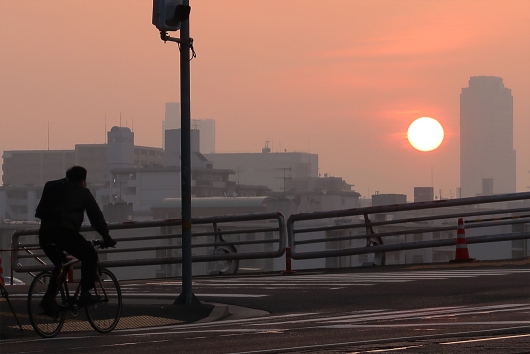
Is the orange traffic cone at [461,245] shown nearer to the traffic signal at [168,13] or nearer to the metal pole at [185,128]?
the metal pole at [185,128]

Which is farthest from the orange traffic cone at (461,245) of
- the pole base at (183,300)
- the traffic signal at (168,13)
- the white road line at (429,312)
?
the traffic signal at (168,13)

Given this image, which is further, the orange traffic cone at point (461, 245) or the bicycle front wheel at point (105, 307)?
the orange traffic cone at point (461, 245)

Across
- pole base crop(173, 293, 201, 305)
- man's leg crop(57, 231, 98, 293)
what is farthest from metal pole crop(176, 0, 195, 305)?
man's leg crop(57, 231, 98, 293)

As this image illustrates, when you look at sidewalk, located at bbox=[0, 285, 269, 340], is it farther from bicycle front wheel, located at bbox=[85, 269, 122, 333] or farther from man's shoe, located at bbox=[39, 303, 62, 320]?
man's shoe, located at bbox=[39, 303, 62, 320]

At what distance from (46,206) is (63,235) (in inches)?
14.5

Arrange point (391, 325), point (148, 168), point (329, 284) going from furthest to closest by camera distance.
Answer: point (148, 168), point (329, 284), point (391, 325)

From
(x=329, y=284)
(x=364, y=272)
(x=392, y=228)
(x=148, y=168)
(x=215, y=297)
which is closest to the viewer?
(x=215, y=297)

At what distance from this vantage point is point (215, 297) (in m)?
16.6

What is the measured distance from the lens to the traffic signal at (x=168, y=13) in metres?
14.8

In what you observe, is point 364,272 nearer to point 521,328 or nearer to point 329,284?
point 329,284

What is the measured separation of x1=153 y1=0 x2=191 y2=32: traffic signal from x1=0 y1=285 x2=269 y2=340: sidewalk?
145 inches

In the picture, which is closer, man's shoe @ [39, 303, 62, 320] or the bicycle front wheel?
man's shoe @ [39, 303, 62, 320]

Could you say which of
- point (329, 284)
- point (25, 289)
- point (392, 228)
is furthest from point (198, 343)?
point (392, 228)

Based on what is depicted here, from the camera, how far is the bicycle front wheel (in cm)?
1241
